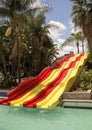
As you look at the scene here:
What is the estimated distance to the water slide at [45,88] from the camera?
16.6m

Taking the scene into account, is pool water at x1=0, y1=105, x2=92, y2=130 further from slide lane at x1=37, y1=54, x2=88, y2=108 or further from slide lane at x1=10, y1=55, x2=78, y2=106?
slide lane at x1=10, y1=55, x2=78, y2=106

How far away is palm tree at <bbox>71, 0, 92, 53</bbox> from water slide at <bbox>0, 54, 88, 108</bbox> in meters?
3.15

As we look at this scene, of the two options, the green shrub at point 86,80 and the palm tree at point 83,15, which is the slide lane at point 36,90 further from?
the palm tree at point 83,15

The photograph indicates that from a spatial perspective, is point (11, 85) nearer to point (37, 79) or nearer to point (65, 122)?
point (37, 79)

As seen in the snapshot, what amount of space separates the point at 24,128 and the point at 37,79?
1015 cm

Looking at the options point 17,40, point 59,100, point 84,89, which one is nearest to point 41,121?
point 59,100

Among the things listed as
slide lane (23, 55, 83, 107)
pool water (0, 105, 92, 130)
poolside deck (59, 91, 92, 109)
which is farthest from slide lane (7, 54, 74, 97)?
poolside deck (59, 91, 92, 109)

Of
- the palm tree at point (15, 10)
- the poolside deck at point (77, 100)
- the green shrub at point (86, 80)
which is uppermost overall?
the palm tree at point (15, 10)

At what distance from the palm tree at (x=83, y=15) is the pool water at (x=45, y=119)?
11779mm

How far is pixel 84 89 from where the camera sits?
761 inches

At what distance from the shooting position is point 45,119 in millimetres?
13211

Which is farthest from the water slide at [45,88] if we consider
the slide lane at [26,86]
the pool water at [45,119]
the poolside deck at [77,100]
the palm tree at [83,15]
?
the palm tree at [83,15]

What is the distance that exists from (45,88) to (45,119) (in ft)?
20.3

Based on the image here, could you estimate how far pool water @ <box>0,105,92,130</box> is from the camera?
1160 cm
